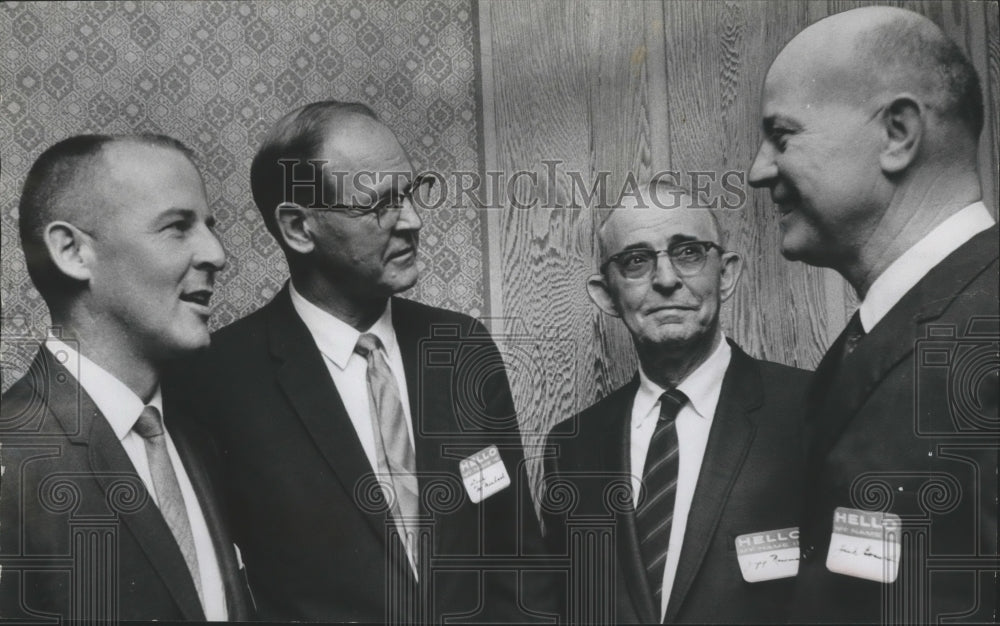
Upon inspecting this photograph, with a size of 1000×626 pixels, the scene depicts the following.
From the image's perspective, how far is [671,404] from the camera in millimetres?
3668

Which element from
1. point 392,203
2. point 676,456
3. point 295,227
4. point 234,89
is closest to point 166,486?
point 295,227

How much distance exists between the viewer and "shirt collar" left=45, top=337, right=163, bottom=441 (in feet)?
12.0

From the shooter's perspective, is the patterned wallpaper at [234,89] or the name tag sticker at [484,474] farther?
the patterned wallpaper at [234,89]

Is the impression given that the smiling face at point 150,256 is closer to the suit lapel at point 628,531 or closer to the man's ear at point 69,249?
the man's ear at point 69,249

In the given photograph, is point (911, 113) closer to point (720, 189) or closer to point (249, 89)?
point (720, 189)

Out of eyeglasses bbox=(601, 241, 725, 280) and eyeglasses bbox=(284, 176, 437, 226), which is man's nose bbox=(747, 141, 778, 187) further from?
eyeglasses bbox=(284, 176, 437, 226)

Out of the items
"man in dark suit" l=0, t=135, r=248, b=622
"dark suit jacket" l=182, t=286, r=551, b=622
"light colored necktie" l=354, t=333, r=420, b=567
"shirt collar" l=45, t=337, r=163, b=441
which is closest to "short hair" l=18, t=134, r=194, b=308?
"man in dark suit" l=0, t=135, r=248, b=622

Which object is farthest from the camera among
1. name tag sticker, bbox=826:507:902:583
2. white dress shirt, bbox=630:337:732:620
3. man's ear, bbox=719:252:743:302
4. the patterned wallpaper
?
the patterned wallpaper

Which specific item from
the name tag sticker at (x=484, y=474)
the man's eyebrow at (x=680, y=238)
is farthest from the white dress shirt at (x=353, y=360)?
the man's eyebrow at (x=680, y=238)

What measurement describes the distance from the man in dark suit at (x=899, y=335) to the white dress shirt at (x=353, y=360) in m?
1.37

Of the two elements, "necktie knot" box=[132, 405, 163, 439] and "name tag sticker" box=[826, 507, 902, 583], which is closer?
"name tag sticker" box=[826, 507, 902, 583]

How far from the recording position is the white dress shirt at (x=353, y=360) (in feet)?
12.1

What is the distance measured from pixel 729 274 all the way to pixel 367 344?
1227 millimetres

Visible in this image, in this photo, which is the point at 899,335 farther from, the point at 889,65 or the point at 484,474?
the point at 484,474
